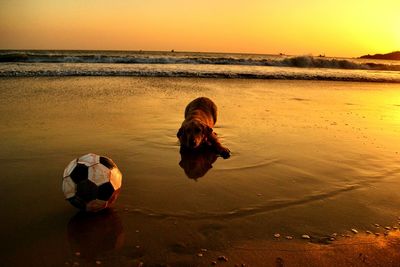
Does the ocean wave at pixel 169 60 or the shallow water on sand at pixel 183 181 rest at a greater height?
the ocean wave at pixel 169 60

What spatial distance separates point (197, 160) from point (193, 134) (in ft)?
2.34

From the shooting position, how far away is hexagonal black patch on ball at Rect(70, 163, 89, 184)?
3.81 m

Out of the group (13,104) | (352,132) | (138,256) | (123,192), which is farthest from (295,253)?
(13,104)

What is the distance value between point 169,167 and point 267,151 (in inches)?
76.9

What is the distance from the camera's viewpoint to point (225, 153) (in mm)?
6453

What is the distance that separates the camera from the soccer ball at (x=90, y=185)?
3766 mm

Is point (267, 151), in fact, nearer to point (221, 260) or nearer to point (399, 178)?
point (399, 178)

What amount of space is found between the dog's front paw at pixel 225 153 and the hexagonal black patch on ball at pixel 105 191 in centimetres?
287

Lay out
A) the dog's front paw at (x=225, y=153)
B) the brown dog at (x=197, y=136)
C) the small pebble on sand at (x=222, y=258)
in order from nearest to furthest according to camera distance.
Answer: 1. the small pebble on sand at (x=222, y=258)
2. the dog's front paw at (x=225, y=153)
3. the brown dog at (x=197, y=136)

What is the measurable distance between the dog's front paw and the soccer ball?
2.78 meters

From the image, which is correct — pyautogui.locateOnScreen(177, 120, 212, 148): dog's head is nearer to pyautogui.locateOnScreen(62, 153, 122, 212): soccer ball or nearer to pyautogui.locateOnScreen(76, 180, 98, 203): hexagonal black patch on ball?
pyautogui.locateOnScreen(62, 153, 122, 212): soccer ball

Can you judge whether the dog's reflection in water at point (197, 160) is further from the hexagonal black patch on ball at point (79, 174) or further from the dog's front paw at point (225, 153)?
the hexagonal black patch on ball at point (79, 174)

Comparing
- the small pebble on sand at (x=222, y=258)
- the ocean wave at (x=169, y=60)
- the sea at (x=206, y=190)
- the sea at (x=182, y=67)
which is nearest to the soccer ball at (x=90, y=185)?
the sea at (x=206, y=190)

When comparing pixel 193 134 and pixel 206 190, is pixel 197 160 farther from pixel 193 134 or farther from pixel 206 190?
pixel 206 190
